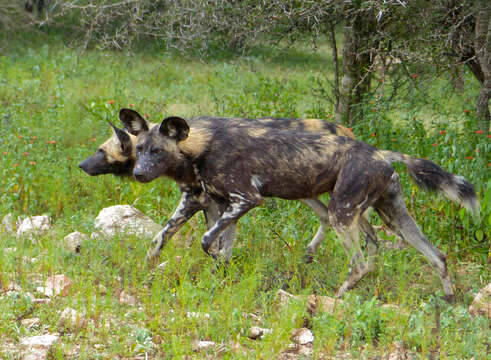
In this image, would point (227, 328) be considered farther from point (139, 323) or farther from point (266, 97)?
point (266, 97)

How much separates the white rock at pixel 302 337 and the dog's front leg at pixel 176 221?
1.72 metres

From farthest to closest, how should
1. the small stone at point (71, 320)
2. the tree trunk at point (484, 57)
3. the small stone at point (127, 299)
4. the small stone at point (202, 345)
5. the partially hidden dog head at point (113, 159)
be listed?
1. the tree trunk at point (484, 57)
2. the partially hidden dog head at point (113, 159)
3. the small stone at point (127, 299)
4. the small stone at point (71, 320)
5. the small stone at point (202, 345)

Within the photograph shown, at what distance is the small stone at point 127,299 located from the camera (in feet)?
13.5

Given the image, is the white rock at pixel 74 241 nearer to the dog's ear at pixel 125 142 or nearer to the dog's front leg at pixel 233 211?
the dog's ear at pixel 125 142

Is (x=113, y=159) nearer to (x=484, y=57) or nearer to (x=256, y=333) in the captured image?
(x=256, y=333)

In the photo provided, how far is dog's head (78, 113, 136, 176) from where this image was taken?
5.63 meters

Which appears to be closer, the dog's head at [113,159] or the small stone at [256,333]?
the small stone at [256,333]

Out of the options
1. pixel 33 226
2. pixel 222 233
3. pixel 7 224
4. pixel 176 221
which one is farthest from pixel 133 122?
pixel 7 224

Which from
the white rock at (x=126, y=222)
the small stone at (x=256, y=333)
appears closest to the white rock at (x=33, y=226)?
the white rock at (x=126, y=222)

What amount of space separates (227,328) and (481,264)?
2740 millimetres

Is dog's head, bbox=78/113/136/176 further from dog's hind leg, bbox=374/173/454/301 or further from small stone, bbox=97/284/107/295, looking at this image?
dog's hind leg, bbox=374/173/454/301

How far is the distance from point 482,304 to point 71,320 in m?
2.79

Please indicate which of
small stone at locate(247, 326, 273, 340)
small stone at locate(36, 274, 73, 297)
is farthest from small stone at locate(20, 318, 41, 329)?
small stone at locate(247, 326, 273, 340)

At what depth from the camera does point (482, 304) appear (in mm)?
4207
